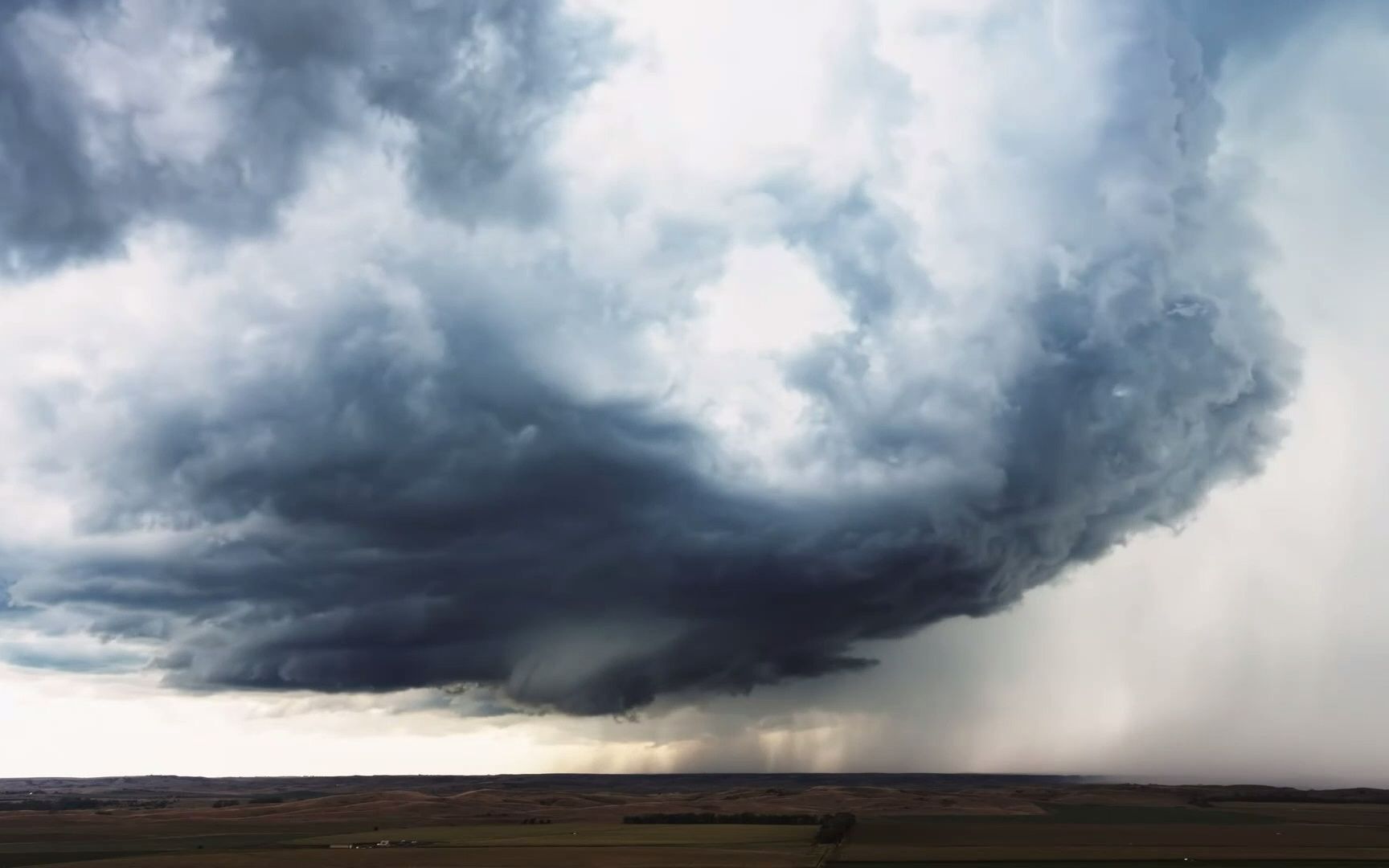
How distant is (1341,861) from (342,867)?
136880mm

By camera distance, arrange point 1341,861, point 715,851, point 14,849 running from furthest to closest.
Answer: point 14,849, point 715,851, point 1341,861

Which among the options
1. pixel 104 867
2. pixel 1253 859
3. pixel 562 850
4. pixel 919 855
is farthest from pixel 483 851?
pixel 1253 859

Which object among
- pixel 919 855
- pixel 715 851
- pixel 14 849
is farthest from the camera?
pixel 14 849

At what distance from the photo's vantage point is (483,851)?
7254 inches

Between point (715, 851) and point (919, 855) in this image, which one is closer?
point (919, 855)

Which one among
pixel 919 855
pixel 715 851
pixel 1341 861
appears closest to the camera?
pixel 1341 861

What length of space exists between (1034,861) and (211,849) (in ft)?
437

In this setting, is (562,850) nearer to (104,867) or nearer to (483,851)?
(483,851)

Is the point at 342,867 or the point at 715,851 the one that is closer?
the point at 342,867

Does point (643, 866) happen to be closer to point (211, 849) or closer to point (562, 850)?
point (562, 850)

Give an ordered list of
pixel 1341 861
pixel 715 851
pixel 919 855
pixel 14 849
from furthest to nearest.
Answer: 1. pixel 14 849
2. pixel 715 851
3. pixel 919 855
4. pixel 1341 861

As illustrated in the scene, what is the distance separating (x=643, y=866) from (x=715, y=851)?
94.9ft

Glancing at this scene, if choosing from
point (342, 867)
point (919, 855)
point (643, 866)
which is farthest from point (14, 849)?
point (919, 855)

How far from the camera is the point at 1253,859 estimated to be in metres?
158
